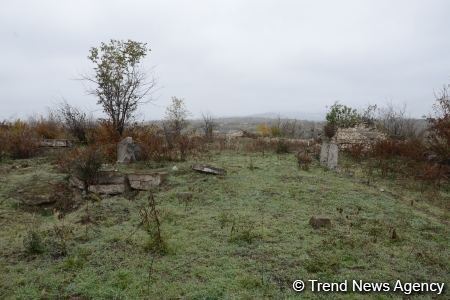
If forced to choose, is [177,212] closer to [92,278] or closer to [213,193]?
[213,193]

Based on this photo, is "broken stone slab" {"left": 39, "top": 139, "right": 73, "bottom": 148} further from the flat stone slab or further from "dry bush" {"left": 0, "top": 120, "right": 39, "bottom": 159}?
the flat stone slab

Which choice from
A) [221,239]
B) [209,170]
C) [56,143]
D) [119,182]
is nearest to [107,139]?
[56,143]

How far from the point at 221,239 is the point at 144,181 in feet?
10.9

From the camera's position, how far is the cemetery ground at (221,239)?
4469 mm

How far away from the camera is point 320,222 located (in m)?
6.26

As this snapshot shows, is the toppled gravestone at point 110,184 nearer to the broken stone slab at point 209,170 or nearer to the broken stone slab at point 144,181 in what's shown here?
the broken stone slab at point 144,181

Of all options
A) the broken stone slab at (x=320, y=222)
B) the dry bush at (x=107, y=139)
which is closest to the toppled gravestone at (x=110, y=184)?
the dry bush at (x=107, y=139)

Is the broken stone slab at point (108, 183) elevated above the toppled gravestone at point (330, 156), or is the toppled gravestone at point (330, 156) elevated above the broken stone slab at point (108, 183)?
the toppled gravestone at point (330, 156)

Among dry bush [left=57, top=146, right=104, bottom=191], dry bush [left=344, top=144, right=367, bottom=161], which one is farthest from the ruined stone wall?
dry bush [left=57, top=146, right=104, bottom=191]

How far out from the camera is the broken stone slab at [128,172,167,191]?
27.8ft

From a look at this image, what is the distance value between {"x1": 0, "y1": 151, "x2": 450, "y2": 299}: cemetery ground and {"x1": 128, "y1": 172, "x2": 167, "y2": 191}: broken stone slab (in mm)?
193

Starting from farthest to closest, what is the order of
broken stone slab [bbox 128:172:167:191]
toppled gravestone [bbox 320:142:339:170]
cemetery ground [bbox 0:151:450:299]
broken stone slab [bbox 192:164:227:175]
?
toppled gravestone [bbox 320:142:339:170], broken stone slab [bbox 192:164:227:175], broken stone slab [bbox 128:172:167:191], cemetery ground [bbox 0:151:450:299]

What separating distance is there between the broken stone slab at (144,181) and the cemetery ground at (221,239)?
19 centimetres

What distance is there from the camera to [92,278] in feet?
14.9
